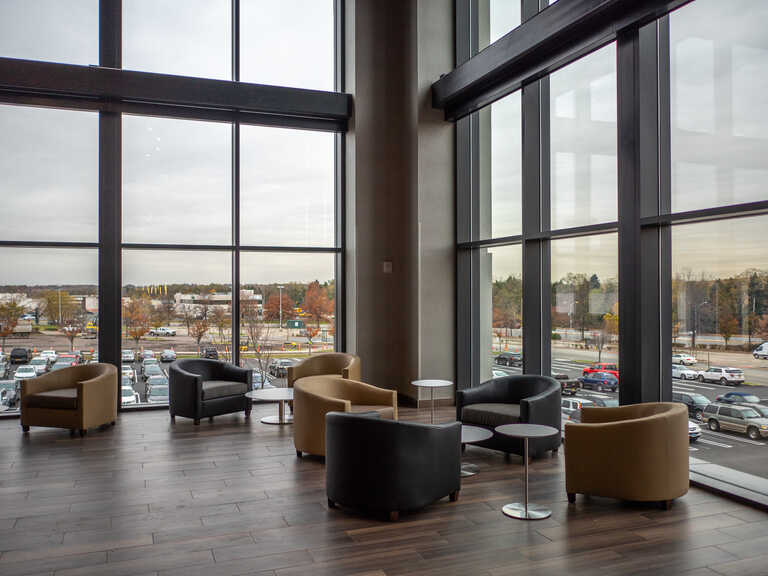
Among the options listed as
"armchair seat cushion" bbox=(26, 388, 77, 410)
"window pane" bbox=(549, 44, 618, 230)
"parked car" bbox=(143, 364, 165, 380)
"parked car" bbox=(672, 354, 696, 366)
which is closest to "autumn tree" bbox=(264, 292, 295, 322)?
"parked car" bbox=(143, 364, 165, 380)

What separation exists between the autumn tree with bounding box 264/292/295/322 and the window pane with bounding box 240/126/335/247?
2.77 feet

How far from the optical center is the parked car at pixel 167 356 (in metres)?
8.85

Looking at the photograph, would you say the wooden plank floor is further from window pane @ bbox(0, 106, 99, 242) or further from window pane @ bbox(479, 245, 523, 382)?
window pane @ bbox(0, 106, 99, 242)

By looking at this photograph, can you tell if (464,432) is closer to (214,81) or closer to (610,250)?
(610,250)

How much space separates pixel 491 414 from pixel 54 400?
5148 mm

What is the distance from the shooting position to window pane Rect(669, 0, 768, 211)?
185 inches

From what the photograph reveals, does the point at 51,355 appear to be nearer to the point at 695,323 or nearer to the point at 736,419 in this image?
the point at 695,323

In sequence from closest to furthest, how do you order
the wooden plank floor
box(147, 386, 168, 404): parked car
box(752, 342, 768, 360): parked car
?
the wooden plank floor → box(752, 342, 768, 360): parked car → box(147, 386, 168, 404): parked car

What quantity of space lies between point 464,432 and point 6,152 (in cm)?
732

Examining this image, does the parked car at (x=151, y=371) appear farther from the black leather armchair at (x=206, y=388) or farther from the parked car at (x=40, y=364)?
the parked car at (x=40, y=364)

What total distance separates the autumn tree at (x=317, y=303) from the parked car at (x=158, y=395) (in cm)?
244

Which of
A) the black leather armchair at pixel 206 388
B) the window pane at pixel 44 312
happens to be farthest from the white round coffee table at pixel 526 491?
the window pane at pixel 44 312

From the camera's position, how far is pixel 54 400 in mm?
7105

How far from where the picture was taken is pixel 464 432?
540 centimetres
